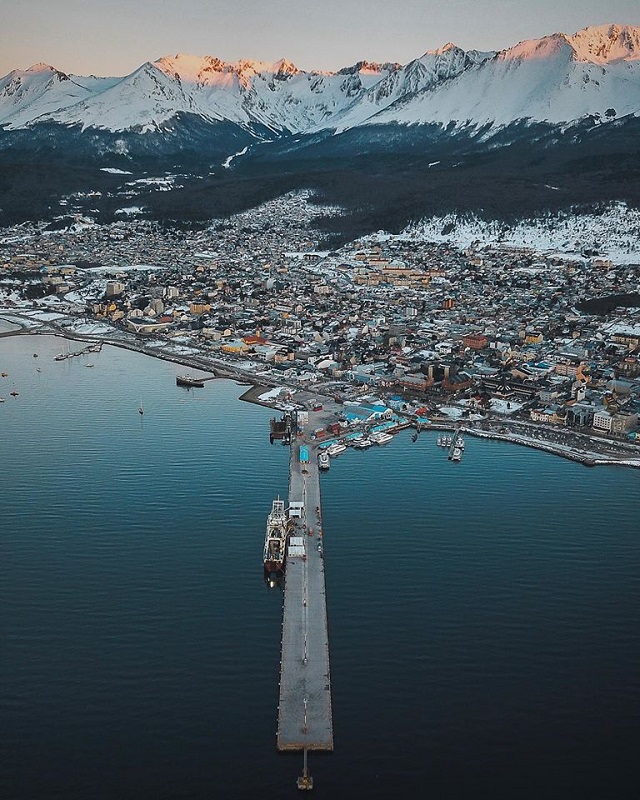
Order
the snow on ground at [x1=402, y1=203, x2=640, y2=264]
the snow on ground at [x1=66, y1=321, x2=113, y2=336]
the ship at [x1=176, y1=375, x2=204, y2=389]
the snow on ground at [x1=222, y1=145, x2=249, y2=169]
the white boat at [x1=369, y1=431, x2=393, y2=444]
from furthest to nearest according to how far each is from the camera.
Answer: the snow on ground at [x1=222, y1=145, x2=249, y2=169]
the snow on ground at [x1=402, y1=203, x2=640, y2=264]
the snow on ground at [x1=66, y1=321, x2=113, y2=336]
the ship at [x1=176, y1=375, x2=204, y2=389]
the white boat at [x1=369, y1=431, x2=393, y2=444]

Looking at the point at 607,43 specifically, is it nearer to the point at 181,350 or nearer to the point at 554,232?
the point at 554,232

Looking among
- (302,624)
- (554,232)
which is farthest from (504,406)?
(554,232)

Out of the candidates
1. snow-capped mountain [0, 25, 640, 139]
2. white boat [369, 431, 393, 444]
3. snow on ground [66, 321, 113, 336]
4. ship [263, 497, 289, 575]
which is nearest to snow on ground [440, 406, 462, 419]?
white boat [369, 431, 393, 444]

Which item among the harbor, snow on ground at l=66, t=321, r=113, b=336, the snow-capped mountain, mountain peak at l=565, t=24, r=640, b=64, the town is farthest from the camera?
mountain peak at l=565, t=24, r=640, b=64

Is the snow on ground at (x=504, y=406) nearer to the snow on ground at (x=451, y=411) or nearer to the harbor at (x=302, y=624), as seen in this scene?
the snow on ground at (x=451, y=411)

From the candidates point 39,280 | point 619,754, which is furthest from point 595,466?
point 39,280

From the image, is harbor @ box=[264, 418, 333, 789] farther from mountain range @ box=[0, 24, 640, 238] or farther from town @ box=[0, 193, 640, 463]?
mountain range @ box=[0, 24, 640, 238]
